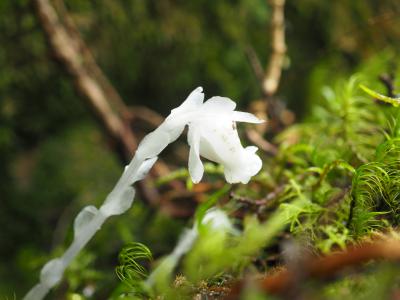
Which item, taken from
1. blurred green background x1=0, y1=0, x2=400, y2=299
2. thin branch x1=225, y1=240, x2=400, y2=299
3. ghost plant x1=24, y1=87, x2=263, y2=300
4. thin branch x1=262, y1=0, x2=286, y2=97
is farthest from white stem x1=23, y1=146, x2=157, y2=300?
thin branch x1=262, y1=0, x2=286, y2=97

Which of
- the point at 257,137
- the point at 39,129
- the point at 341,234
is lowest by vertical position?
the point at 341,234

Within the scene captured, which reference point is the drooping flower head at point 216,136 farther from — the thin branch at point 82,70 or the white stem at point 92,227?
the thin branch at point 82,70

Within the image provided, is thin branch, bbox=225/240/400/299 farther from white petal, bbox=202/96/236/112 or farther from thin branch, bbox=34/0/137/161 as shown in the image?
thin branch, bbox=34/0/137/161

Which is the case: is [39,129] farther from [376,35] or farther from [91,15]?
[376,35]

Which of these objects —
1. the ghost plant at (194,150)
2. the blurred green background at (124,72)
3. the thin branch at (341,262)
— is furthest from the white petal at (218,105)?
the blurred green background at (124,72)

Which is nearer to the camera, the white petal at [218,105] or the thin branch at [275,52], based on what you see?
the white petal at [218,105]

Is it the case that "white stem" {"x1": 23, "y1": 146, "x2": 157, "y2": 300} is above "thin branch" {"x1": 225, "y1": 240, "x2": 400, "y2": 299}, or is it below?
above

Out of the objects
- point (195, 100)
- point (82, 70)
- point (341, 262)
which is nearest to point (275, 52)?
point (82, 70)

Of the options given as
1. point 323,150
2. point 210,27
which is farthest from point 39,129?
point 323,150
